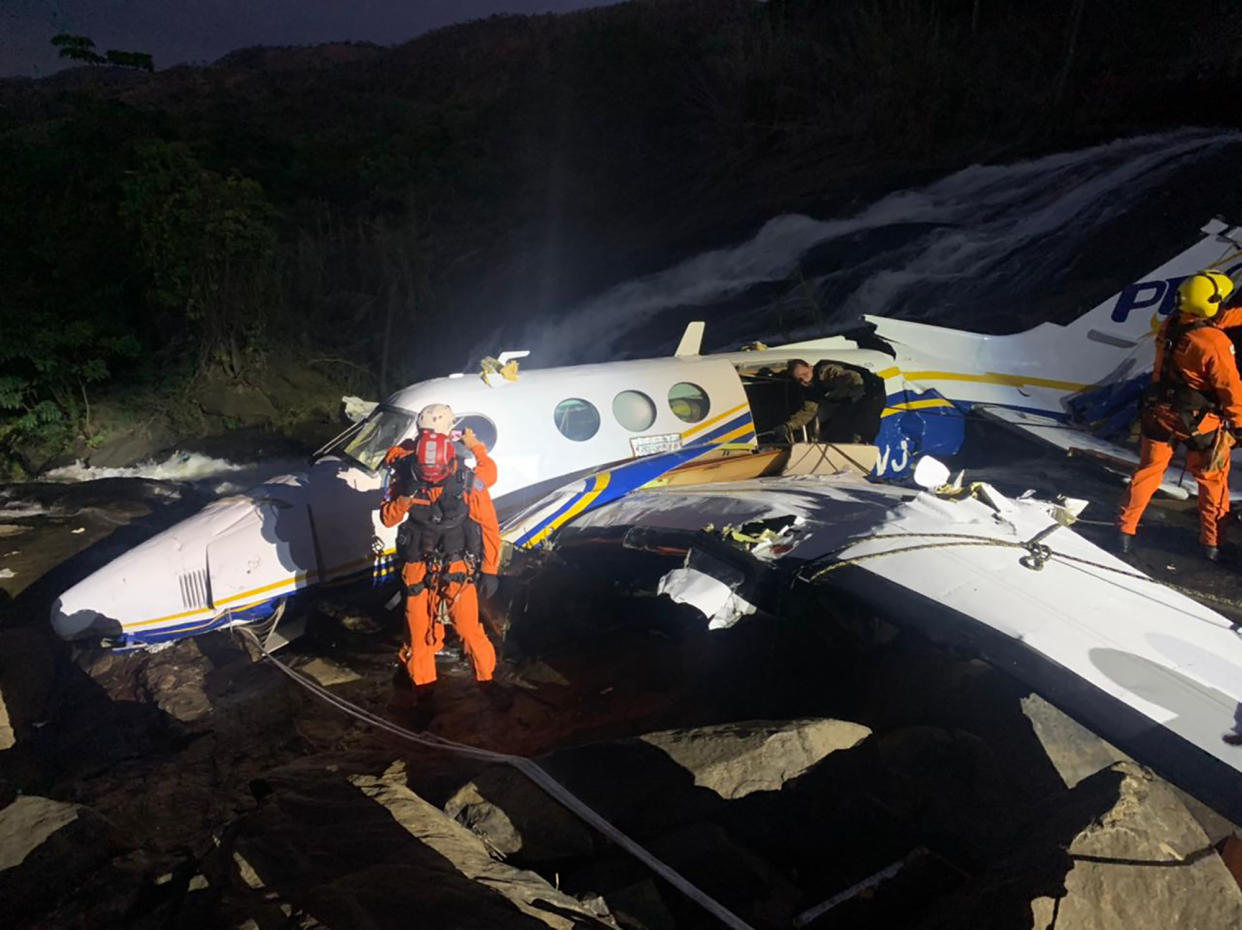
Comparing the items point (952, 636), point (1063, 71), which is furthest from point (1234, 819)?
point (1063, 71)

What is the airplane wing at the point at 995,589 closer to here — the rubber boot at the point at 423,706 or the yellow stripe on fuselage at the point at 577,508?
the yellow stripe on fuselage at the point at 577,508

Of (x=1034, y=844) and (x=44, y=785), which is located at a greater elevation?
(x=1034, y=844)

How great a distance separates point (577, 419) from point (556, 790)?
470 cm

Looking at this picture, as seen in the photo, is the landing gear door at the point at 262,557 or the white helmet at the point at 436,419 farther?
the landing gear door at the point at 262,557

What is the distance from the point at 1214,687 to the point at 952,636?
4.69 ft

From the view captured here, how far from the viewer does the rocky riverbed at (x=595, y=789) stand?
367 cm

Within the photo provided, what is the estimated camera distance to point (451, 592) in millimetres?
6969

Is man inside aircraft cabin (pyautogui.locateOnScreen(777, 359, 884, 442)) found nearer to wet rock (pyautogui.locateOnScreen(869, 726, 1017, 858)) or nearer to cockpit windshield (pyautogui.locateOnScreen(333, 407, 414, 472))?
cockpit windshield (pyautogui.locateOnScreen(333, 407, 414, 472))

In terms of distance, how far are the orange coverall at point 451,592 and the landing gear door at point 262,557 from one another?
115cm

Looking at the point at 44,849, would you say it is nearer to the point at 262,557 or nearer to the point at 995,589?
the point at 262,557

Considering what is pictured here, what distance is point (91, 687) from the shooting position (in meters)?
7.72

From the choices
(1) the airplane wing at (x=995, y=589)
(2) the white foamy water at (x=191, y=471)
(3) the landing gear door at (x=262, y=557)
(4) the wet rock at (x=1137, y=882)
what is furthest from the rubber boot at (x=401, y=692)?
(2) the white foamy water at (x=191, y=471)

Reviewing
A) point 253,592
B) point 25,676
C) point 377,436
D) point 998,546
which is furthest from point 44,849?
point 998,546

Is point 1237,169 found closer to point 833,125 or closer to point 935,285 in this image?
point 935,285
